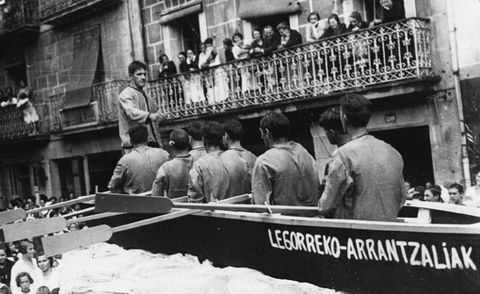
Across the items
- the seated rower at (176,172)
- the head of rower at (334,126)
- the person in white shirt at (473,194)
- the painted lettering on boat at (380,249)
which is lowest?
the person in white shirt at (473,194)

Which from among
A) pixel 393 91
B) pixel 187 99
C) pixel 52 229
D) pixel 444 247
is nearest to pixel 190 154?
pixel 52 229

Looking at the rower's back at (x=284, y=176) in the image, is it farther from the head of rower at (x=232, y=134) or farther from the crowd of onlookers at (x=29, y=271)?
the crowd of onlookers at (x=29, y=271)

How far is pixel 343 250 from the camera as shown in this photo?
524 centimetres

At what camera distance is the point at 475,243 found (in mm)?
4418

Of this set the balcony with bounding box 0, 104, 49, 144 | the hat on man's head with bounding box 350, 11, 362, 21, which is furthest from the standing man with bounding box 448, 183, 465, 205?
the balcony with bounding box 0, 104, 49, 144

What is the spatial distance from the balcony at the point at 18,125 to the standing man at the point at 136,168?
45.0 feet

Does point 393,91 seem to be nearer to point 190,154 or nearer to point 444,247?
point 190,154

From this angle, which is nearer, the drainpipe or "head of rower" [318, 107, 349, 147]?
"head of rower" [318, 107, 349, 147]

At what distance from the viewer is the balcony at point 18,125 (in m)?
21.5

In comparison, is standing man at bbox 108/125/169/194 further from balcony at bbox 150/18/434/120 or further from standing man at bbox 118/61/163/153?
balcony at bbox 150/18/434/120

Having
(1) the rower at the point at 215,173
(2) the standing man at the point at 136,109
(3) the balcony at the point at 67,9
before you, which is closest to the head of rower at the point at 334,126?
(1) the rower at the point at 215,173

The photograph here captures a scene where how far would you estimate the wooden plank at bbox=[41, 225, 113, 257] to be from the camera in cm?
620

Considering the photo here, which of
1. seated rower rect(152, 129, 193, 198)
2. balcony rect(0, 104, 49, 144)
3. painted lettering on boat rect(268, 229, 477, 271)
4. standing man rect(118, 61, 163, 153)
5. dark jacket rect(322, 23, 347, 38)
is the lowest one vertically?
painted lettering on boat rect(268, 229, 477, 271)

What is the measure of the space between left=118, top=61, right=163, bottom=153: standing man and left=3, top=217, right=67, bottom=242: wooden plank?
6.79ft
